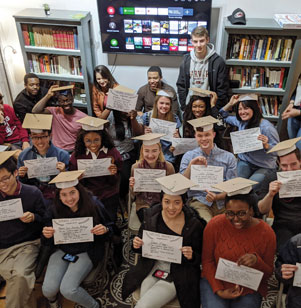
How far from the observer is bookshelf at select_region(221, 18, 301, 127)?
430 centimetres

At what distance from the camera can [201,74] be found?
444cm

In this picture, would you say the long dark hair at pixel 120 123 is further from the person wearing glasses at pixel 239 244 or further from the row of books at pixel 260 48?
the person wearing glasses at pixel 239 244

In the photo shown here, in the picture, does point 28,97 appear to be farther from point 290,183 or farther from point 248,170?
point 290,183

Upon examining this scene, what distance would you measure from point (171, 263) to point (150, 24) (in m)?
3.51

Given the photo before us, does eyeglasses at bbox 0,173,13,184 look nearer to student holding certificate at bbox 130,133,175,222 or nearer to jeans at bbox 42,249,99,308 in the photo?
jeans at bbox 42,249,99,308

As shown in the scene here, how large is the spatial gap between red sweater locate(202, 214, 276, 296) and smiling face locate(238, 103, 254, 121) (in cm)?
148

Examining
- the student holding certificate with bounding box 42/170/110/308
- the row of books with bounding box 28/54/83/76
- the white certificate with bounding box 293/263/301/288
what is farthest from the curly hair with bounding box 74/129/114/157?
the row of books with bounding box 28/54/83/76

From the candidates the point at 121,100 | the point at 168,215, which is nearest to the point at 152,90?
the point at 121,100

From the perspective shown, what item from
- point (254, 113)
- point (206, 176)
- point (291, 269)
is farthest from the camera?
point (254, 113)

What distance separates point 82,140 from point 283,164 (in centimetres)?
187

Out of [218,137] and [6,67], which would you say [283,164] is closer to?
[218,137]

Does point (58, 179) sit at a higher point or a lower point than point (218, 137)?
higher

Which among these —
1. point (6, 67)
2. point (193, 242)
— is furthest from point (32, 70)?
point (193, 242)

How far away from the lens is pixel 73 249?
2.71m
